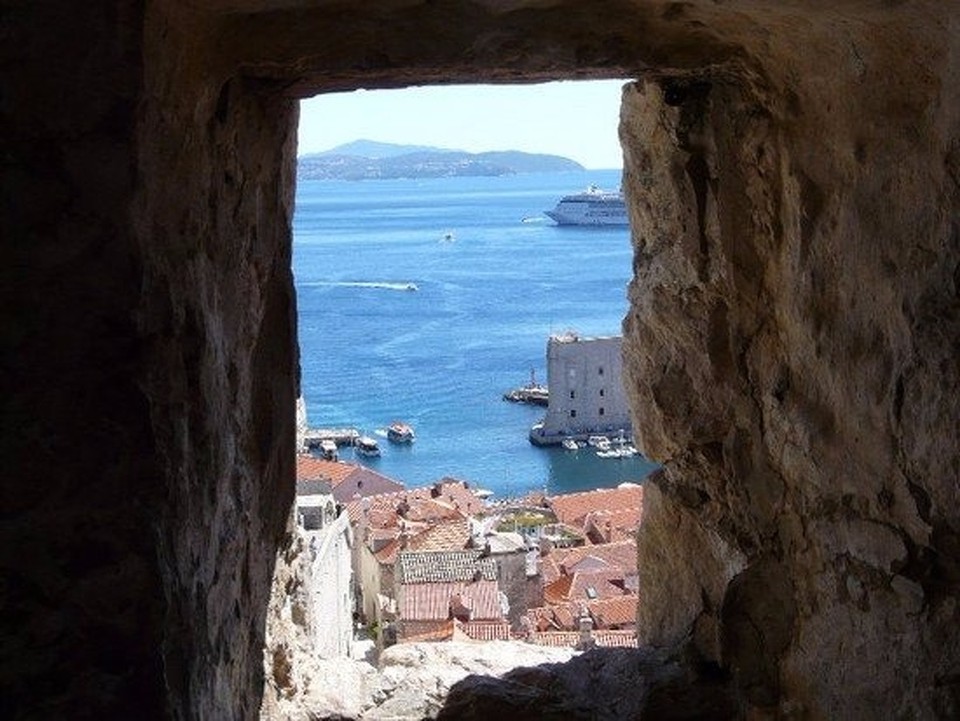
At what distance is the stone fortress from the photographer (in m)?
1.66

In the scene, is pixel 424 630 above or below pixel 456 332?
below

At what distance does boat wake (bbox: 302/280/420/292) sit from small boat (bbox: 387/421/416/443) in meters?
19.0

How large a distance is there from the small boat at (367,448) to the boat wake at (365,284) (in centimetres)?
2016

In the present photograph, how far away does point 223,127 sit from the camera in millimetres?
2172

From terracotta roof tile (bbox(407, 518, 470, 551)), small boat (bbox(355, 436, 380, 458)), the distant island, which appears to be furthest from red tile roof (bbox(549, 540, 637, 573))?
the distant island

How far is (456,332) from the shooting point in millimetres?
41812

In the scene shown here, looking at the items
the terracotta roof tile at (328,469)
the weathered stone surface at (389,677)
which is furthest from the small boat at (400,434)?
the weathered stone surface at (389,677)

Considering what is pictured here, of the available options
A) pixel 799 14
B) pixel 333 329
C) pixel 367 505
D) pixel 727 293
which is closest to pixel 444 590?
pixel 367 505

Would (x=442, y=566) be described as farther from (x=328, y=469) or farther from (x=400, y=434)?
(x=400, y=434)

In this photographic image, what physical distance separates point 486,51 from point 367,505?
1619 cm

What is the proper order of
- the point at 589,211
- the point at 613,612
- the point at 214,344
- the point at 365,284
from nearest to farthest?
1. the point at 214,344
2. the point at 613,612
3. the point at 365,284
4. the point at 589,211

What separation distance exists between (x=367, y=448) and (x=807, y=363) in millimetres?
27394

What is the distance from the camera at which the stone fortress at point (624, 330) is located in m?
1.66

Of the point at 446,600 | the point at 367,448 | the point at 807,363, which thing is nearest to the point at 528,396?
the point at 367,448
